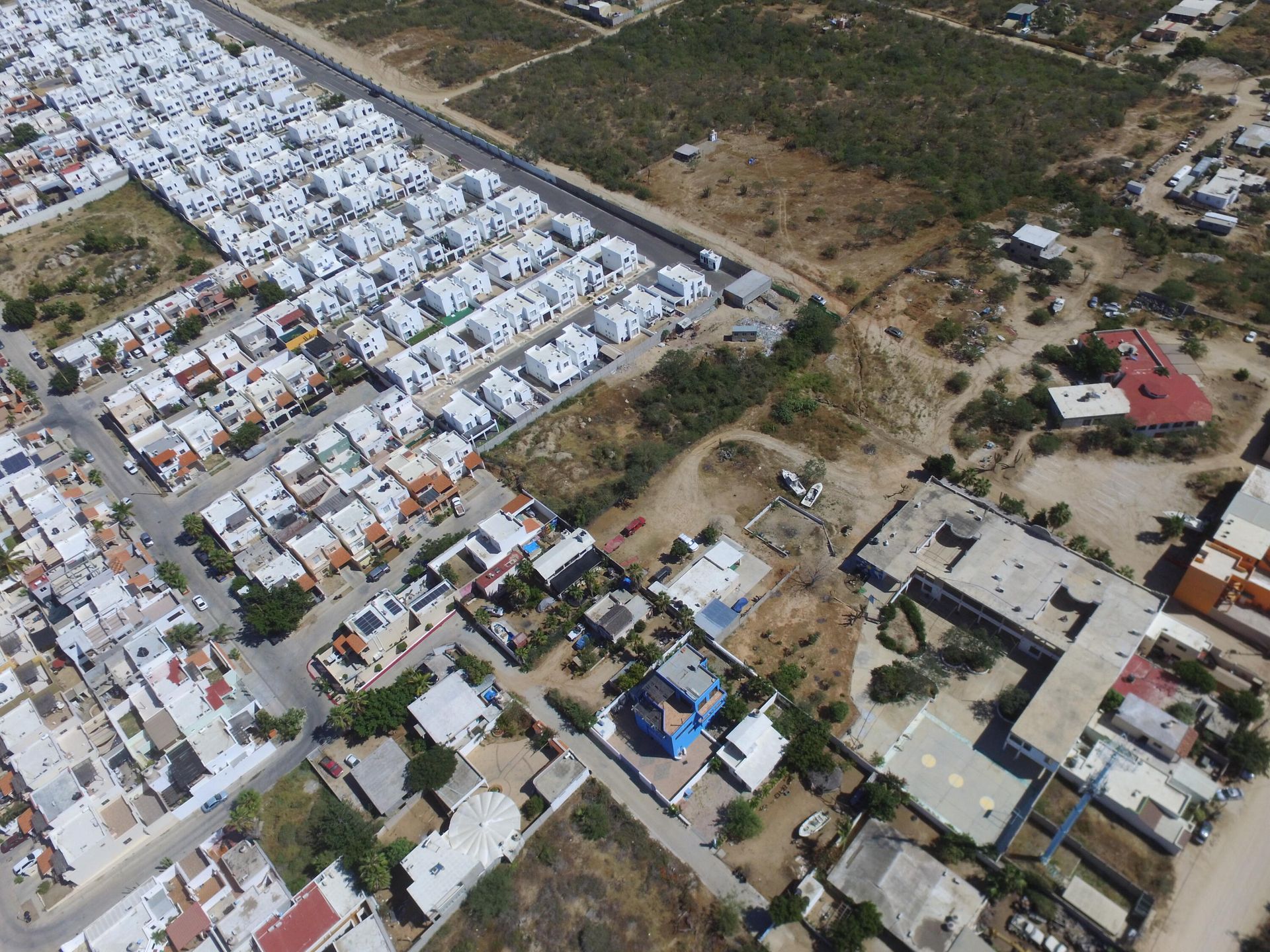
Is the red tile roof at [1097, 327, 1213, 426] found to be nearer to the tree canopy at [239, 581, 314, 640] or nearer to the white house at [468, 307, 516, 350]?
the white house at [468, 307, 516, 350]

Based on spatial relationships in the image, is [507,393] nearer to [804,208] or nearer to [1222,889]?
[804,208]

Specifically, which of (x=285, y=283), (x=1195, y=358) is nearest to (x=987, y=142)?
(x=1195, y=358)

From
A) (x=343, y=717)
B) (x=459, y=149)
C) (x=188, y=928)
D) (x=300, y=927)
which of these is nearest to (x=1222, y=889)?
(x=300, y=927)

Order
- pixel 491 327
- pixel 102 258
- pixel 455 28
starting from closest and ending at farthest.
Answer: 1. pixel 491 327
2. pixel 102 258
3. pixel 455 28

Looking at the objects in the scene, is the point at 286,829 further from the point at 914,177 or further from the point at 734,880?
the point at 914,177

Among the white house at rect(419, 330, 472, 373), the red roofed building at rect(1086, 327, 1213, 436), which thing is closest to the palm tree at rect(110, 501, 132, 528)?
the white house at rect(419, 330, 472, 373)

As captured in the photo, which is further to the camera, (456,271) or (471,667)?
(456,271)

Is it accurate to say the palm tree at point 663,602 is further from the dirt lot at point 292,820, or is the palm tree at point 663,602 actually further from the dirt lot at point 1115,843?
the dirt lot at point 1115,843

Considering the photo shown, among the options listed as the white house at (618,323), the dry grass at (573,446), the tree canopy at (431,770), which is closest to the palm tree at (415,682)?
the tree canopy at (431,770)
